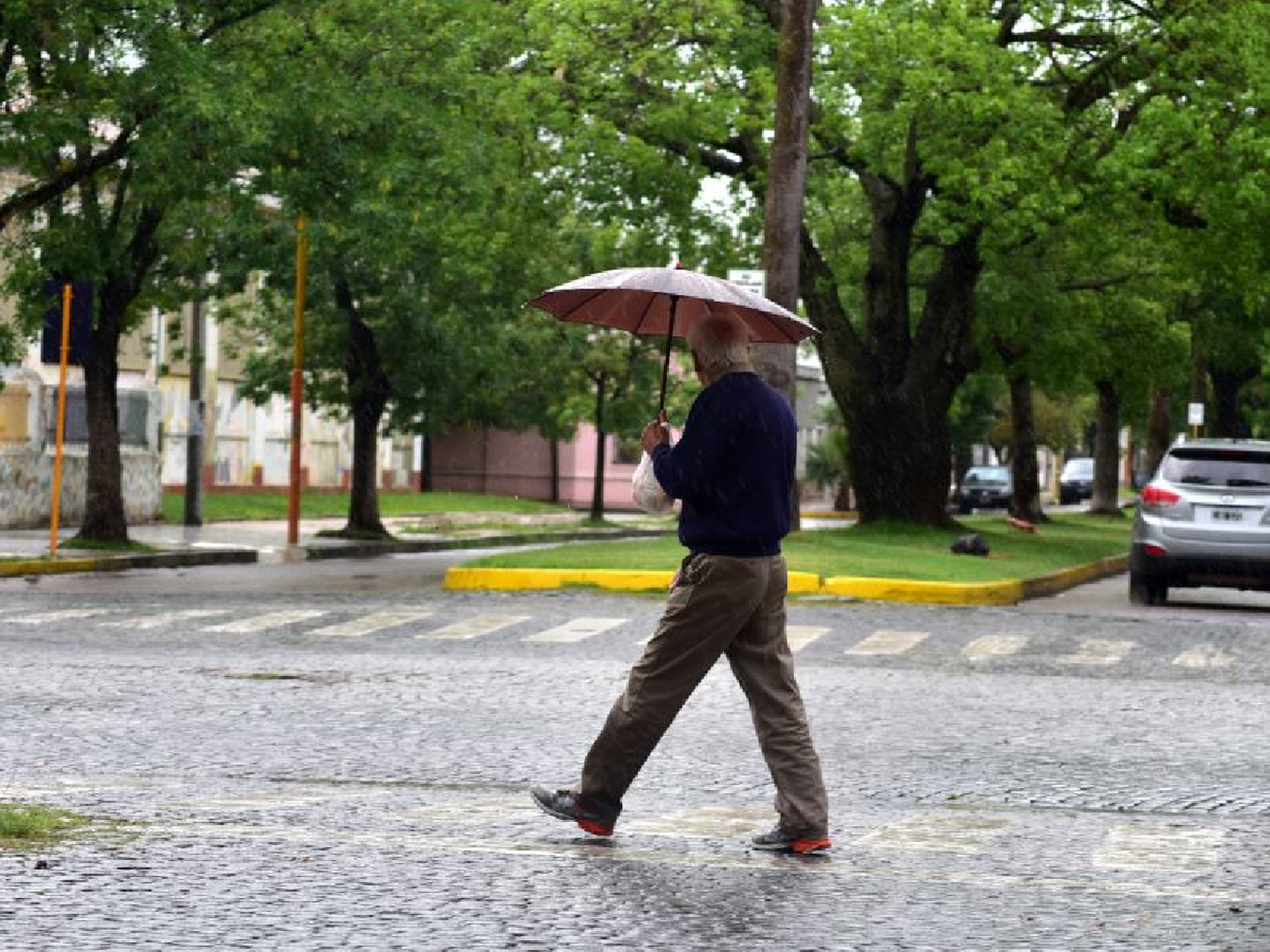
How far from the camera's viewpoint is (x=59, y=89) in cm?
2683

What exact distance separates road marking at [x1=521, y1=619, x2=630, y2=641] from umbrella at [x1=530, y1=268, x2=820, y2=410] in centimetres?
789

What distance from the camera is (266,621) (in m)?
18.9

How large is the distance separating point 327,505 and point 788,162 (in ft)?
97.0

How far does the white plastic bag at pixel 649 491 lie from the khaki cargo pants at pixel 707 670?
23cm

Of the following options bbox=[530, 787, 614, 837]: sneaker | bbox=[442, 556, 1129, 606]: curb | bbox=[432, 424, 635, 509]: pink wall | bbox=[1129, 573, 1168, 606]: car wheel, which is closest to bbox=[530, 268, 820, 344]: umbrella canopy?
bbox=[530, 787, 614, 837]: sneaker

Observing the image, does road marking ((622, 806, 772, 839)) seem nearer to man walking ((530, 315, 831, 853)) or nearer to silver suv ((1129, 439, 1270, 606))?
man walking ((530, 315, 831, 853))

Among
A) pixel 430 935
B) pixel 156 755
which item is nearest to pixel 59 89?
pixel 156 755

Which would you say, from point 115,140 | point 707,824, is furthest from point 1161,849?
point 115,140

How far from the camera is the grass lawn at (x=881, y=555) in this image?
931 inches

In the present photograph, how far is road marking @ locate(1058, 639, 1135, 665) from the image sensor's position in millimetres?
16906

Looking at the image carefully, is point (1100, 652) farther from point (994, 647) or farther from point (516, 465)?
point (516, 465)

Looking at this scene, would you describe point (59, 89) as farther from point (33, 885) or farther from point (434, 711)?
point (33, 885)

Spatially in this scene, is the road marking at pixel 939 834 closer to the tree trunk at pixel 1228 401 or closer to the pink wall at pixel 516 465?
the tree trunk at pixel 1228 401

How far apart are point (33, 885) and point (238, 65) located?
21.2 meters
